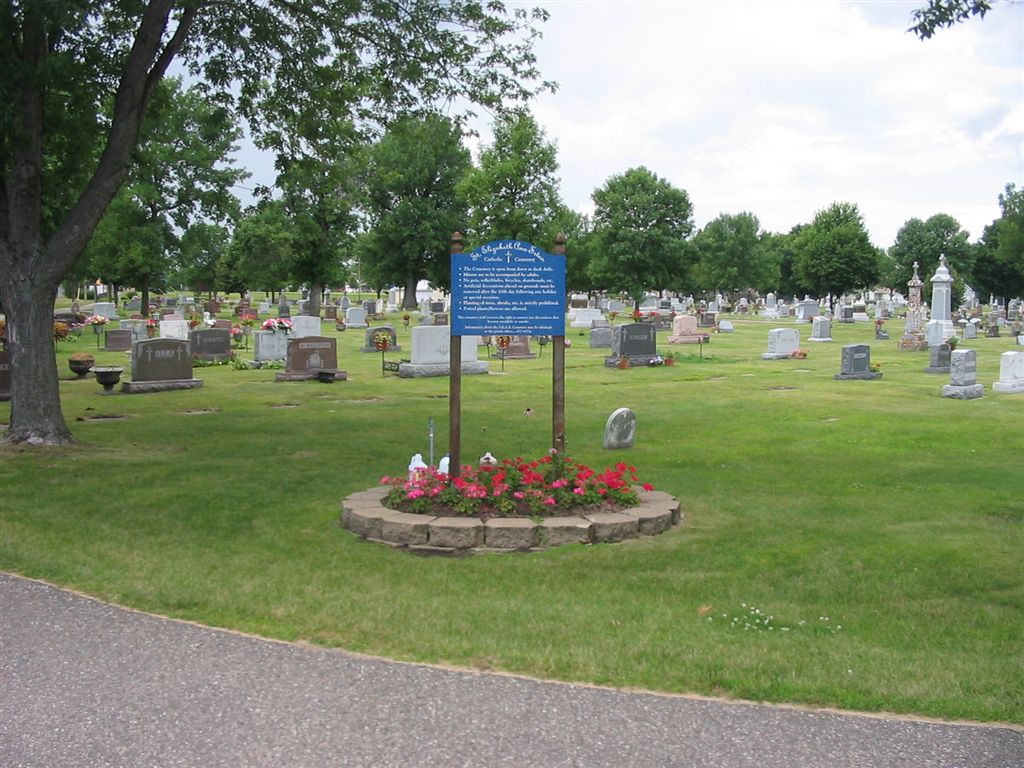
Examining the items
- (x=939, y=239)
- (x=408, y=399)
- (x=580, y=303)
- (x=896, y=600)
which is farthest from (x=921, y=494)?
(x=939, y=239)

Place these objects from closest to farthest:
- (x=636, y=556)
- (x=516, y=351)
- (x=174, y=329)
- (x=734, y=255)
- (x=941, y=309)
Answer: (x=636, y=556)
(x=516, y=351)
(x=174, y=329)
(x=941, y=309)
(x=734, y=255)

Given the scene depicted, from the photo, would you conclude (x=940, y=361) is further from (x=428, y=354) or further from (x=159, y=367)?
(x=159, y=367)

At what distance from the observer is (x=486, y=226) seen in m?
52.2

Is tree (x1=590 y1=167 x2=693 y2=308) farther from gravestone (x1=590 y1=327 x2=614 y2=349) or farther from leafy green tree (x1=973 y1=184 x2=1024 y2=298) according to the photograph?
gravestone (x1=590 y1=327 x2=614 y2=349)

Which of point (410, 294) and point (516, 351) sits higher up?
point (410, 294)

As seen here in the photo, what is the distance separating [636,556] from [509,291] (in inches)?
104

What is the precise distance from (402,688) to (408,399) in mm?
13604

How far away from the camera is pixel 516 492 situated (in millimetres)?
7984

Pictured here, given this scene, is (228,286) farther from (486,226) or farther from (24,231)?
(24,231)

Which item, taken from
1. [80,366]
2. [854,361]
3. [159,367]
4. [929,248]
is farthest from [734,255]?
[159,367]

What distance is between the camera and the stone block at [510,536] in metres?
7.34

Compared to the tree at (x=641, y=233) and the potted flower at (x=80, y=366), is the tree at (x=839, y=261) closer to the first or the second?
the tree at (x=641, y=233)

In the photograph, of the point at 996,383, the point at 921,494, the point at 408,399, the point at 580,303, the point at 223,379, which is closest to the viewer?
the point at 921,494

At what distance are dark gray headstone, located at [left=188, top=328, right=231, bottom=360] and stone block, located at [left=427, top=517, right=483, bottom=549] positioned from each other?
2000 cm
